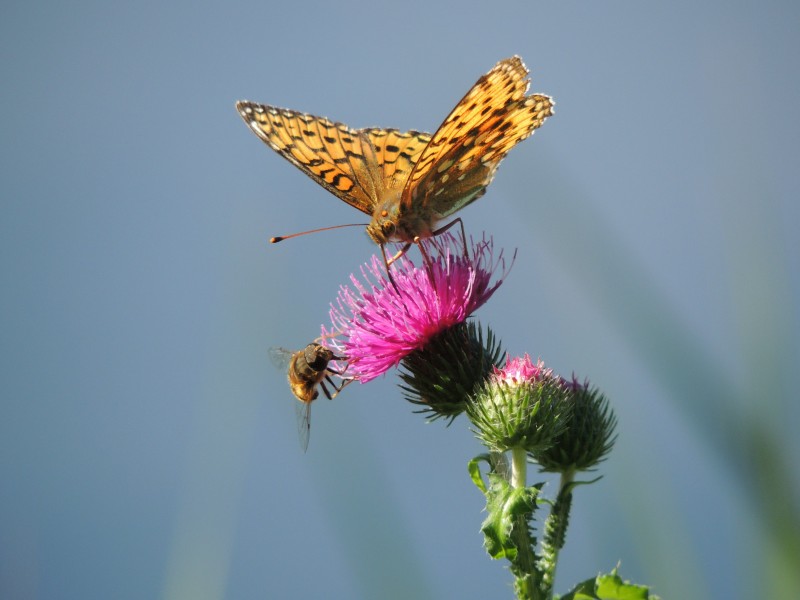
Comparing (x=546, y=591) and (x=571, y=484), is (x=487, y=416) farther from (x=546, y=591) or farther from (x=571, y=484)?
(x=546, y=591)

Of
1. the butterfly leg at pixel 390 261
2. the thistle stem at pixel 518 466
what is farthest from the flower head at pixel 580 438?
the butterfly leg at pixel 390 261

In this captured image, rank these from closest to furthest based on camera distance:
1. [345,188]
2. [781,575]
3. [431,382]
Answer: [781,575] < [431,382] < [345,188]

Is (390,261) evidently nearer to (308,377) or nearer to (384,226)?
(384,226)

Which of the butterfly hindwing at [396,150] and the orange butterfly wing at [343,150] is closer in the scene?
the orange butterfly wing at [343,150]

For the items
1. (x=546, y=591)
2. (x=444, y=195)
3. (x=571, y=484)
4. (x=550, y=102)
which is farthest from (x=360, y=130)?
(x=546, y=591)

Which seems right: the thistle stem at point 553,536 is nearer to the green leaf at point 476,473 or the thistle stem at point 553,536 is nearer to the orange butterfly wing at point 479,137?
the green leaf at point 476,473

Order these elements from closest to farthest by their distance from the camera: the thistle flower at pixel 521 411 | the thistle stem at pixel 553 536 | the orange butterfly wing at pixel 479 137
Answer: the thistle stem at pixel 553 536
the thistle flower at pixel 521 411
the orange butterfly wing at pixel 479 137

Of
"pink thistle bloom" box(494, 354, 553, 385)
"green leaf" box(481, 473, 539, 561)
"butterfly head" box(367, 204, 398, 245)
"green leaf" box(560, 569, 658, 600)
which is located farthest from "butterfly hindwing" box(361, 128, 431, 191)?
"green leaf" box(560, 569, 658, 600)

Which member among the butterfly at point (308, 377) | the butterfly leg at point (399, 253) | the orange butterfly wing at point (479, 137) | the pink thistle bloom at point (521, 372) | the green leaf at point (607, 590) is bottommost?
the green leaf at point (607, 590)
